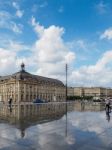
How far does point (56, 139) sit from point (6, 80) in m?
123

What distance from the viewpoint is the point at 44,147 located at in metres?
8.58

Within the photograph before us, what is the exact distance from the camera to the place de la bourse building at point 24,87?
398 feet

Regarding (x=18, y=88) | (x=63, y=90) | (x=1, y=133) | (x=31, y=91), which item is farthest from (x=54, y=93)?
(x=1, y=133)

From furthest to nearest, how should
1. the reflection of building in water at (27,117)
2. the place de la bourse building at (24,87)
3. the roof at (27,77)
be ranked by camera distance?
1. the roof at (27,77)
2. the place de la bourse building at (24,87)
3. the reflection of building in water at (27,117)

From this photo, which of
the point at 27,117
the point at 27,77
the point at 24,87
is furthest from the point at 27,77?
the point at 27,117

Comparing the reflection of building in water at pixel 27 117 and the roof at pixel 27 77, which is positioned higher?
the roof at pixel 27 77

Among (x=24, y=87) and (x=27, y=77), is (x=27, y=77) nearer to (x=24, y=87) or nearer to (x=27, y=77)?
(x=27, y=77)

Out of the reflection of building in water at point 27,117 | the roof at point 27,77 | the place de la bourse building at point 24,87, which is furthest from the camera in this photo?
the roof at point 27,77

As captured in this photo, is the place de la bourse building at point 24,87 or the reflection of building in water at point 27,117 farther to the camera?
the place de la bourse building at point 24,87

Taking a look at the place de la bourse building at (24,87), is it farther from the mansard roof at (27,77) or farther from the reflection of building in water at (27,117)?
the reflection of building in water at (27,117)

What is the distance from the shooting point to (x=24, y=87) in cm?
12369

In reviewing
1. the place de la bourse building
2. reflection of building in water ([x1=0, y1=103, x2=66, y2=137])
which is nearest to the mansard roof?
the place de la bourse building

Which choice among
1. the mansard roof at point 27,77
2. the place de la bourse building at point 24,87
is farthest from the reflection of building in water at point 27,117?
the mansard roof at point 27,77

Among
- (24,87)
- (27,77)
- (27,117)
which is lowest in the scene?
(27,117)
